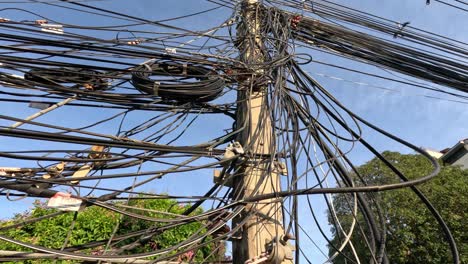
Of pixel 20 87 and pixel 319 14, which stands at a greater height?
pixel 319 14

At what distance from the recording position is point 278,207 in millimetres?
3160

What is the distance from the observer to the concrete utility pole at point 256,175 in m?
3.02

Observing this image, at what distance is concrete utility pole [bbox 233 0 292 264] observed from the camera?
302cm

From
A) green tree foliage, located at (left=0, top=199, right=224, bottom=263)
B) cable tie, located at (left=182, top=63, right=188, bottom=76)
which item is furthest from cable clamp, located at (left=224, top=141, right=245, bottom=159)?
green tree foliage, located at (left=0, top=199, right=224, bottom=263)

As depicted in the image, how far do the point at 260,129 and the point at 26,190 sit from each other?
1807 millimetres

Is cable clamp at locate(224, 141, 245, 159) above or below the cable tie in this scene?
below

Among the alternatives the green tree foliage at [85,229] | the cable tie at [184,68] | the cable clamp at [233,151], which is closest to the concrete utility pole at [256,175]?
the cable clamp at [233,151]

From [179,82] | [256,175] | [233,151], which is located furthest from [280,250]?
[179,82]

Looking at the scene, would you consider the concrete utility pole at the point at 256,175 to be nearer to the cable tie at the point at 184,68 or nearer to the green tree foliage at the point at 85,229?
the cable tie at the point at 184,68

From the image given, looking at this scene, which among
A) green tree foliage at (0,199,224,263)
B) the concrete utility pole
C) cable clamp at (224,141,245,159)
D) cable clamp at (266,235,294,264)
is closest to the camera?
cable clamp at (266,235,294,264)

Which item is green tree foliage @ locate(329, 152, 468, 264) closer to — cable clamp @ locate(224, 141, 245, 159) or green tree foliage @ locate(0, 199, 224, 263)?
green tree foliage @ locate(0, 199, 224, 263)

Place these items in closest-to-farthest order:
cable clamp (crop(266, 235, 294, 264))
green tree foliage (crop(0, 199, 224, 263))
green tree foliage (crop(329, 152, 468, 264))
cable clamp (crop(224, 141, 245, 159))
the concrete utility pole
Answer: cable clamp (crop(266, 235, 294, 264)) < the concrete utility pole < cable clamp (crop(224, 141, 245, 159)) < green tree foliage (crop(0, 199, 224, 263)) < green tree foliage (crop(329, 152, 468, 264))

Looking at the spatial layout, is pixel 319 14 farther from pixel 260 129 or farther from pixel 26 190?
pixel 26 190

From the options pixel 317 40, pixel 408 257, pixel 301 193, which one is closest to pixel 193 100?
pixel 301 193
